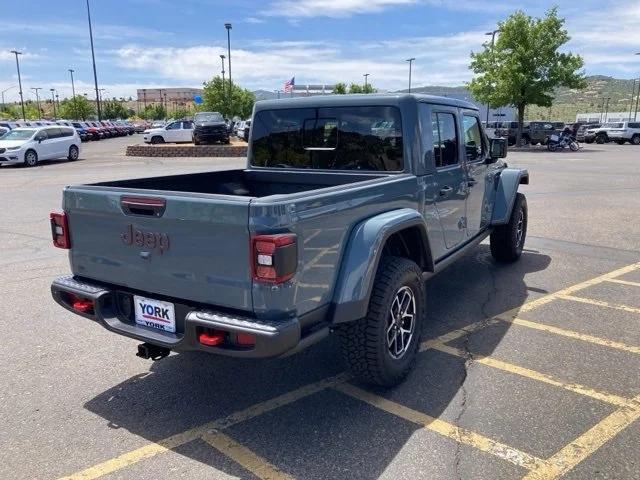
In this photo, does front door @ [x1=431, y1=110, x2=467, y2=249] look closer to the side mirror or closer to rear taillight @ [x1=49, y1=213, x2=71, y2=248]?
the side mirror

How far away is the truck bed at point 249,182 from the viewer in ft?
14.0

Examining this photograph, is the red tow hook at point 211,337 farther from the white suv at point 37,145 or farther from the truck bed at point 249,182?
the white suv at point 37,145

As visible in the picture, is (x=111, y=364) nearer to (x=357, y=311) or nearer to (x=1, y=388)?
(x=1, y=388)

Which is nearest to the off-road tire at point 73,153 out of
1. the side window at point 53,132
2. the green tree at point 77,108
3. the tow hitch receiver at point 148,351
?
the side window at point 53,132

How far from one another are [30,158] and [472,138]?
22.2m

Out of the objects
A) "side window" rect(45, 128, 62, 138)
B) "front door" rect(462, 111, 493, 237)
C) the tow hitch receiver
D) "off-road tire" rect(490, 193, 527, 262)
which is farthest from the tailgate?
"side window" rect(45, 128, 62, 138)

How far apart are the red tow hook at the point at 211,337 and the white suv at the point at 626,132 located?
4346 cm

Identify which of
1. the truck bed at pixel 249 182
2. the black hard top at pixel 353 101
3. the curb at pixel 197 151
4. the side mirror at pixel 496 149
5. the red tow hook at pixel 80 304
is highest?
the black hard top at pixel 353 101

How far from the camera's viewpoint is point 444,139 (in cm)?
459

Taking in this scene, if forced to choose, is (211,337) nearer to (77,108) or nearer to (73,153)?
(73,153)

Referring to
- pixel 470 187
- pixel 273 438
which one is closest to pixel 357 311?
pixel 273 438

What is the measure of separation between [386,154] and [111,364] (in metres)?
2.59

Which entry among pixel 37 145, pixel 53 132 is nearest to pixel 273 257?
pixel 37 145

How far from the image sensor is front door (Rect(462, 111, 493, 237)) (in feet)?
16.8
